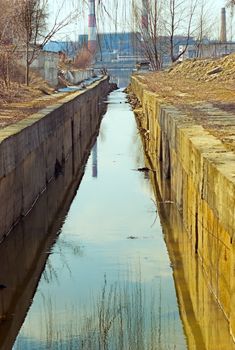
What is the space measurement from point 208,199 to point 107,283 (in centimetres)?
162

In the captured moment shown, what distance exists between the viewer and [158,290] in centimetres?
895

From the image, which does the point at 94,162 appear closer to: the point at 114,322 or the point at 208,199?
the point at 208,199

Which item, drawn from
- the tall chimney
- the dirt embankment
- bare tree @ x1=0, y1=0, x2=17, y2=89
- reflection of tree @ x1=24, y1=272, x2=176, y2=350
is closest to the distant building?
the dirt embankment

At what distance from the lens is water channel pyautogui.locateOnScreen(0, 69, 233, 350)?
24.8 ft

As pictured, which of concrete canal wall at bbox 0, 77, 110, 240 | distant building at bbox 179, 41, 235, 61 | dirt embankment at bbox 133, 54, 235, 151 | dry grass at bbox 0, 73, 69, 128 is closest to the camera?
concrete canal wall at bbox 0, 77, 110, 240

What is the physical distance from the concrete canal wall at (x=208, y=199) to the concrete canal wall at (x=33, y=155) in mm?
2400

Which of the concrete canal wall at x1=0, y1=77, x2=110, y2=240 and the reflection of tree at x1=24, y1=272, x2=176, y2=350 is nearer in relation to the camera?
the reflection of tree at x1=24, y1=272, x2=176, y2=350

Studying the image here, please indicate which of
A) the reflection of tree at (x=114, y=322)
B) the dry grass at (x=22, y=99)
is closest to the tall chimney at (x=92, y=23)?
the reflection of tree at (x=114, y=322)

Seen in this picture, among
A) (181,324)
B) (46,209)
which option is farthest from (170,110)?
(181,324)

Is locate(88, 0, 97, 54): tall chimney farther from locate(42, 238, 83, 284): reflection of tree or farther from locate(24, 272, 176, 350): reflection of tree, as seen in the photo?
locate(42, 238, 83, 284): reflection of tree

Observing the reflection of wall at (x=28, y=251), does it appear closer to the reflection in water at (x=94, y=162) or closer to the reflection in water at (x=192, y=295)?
the reflection in water at (x=94, y=162)

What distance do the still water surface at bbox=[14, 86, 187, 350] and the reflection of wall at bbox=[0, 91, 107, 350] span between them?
123mm

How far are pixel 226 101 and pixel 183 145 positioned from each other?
737cm

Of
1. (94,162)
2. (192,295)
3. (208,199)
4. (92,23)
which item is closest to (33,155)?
(192,295)
